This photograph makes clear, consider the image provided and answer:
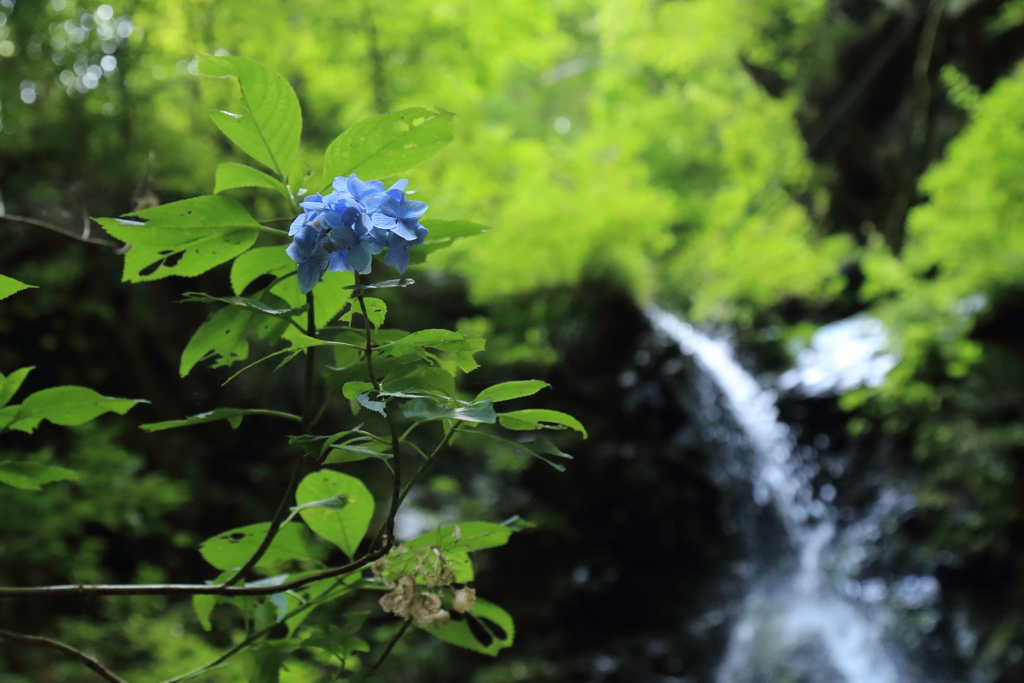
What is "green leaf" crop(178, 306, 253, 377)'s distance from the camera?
1.73 ft

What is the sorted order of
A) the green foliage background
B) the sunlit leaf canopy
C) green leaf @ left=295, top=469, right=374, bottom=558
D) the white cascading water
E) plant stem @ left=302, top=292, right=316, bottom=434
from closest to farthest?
plant stem @ left=302, top=292, right=316, bottom=434 → green leaf @ left=295, top=469, right=374, bottom=558 → the green foliage background → the sunlit leaf canopy → the white cascading water

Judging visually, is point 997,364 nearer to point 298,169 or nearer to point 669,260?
point 669,260

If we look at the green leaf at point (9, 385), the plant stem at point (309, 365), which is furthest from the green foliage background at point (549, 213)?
the plant stem at point (309, 365)

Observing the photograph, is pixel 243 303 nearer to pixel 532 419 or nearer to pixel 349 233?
pixel 349 233

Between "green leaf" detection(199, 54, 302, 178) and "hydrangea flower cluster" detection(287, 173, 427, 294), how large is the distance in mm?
93

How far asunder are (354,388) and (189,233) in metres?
0.18

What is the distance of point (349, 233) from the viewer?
1.45 ft

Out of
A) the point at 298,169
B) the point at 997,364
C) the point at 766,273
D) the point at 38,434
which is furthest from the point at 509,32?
the point at 298,169

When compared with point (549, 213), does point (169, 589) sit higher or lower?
higher

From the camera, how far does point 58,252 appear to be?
228 cm

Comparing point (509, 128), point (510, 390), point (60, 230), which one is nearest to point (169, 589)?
point (510, 390)

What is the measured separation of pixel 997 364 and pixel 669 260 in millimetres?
2550

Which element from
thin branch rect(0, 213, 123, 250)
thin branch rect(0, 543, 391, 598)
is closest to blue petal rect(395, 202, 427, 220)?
thin branch rect(0, 543, 391, 598)

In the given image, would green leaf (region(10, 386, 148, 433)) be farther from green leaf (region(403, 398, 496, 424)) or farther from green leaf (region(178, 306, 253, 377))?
green leaf (region(403, 398, 496, 424))
